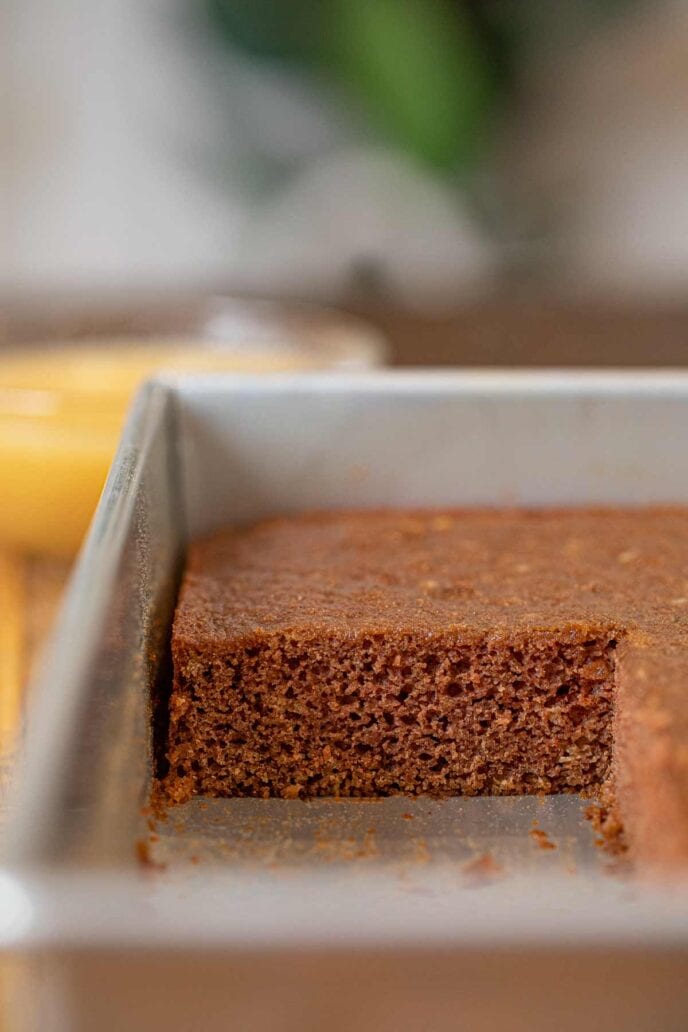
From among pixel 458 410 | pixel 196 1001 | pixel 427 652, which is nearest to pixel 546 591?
pixel 427 652

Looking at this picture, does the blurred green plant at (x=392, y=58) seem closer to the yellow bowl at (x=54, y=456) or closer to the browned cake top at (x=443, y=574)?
the yellow bowl at (x=54, y=456)

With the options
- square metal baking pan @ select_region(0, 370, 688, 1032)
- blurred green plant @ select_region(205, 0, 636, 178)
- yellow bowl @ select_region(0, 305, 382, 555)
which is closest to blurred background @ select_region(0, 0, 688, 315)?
blurred green plant @ select_region(205, 0, 636, 178)

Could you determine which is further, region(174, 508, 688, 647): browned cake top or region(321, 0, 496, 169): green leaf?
region(321, 0, 496, 169): green leaf

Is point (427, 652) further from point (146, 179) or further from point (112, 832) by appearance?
point (146, 179)

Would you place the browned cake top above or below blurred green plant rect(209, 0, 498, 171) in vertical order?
below

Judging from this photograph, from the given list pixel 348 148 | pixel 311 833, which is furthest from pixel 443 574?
pixel 348 148

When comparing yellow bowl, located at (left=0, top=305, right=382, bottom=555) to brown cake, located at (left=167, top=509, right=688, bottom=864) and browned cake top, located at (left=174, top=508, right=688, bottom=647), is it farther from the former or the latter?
brown cake, located at (left=167, top=509, right=688, bottom=864)

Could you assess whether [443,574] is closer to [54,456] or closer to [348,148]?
[54,456]
